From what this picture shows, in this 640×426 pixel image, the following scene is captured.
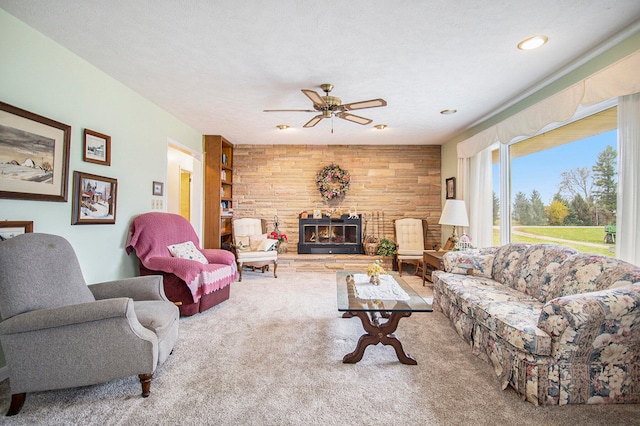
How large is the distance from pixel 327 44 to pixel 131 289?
244cm

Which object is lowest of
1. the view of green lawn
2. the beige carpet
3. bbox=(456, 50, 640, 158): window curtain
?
the beige carpet

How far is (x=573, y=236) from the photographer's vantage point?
3.00m

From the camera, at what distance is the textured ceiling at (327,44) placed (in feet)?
6.40

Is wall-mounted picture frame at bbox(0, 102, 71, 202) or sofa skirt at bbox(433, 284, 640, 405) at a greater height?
wall-mounted picture frame at bbox(0, 102, 71, 202)

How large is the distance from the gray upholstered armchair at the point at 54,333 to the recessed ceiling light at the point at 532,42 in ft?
10.8

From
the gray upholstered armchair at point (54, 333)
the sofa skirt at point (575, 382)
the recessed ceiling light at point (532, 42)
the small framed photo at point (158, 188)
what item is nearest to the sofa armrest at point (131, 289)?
the gray upholstered armchair at point (54, 333)

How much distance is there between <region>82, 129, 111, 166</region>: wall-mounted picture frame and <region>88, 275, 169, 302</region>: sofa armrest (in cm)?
123

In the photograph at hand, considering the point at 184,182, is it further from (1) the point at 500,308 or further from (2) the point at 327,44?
(1) the point at 500,308

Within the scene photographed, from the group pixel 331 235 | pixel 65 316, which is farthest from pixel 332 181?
pixel 65 316

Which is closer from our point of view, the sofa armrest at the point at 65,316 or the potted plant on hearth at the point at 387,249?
the sofa armrest at the point at 65,316

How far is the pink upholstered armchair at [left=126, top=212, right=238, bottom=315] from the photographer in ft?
10.1

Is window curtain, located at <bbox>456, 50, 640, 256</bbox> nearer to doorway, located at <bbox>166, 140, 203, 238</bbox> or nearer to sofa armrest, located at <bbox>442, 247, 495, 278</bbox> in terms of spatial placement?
sofa armrest, located at <bbox>442, 247, 495, 278</bbox>

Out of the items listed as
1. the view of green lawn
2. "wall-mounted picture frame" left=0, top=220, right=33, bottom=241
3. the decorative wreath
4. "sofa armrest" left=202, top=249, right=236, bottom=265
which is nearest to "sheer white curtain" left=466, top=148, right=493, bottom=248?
the view of green lawn

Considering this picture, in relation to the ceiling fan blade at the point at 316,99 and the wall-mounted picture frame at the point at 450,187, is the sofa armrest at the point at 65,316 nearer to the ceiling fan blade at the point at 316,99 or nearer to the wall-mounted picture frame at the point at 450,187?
the ceiling fan blade at the point at 316,99
